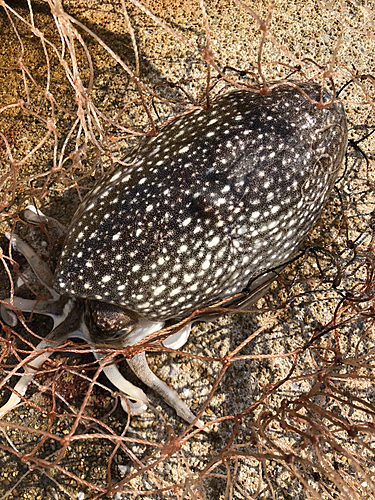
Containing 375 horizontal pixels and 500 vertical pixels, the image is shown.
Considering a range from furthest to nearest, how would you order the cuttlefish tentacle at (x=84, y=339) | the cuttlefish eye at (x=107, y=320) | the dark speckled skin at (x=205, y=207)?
the cuttlefish tentacle at (x=84, y=339) < the cuttlefish eye at (x=107, y=320) < the dark speckled skin at (x=205, y=207)

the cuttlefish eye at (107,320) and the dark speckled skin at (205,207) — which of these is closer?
the dark speckled skin at (205,207)

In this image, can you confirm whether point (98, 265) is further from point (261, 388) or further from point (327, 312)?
point (327, 312)

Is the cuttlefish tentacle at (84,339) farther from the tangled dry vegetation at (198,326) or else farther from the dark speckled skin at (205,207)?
the dark speckled skin at (205,207)

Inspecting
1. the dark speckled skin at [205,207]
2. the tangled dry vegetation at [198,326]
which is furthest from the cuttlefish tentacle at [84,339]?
the dark speckled skin at [205,207]

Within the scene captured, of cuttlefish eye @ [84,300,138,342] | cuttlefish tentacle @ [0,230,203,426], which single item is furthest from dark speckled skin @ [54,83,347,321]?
cuttlefish tentacle @ [0,230,203,426]

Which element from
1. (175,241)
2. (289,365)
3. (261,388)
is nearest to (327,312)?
(289,365)

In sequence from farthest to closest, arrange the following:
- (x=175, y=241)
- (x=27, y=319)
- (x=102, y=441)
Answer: (x=27, y=319) < (x=102, y=441) < (x=175, y=241)

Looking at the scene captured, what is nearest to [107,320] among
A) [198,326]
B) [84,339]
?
[84,339]
